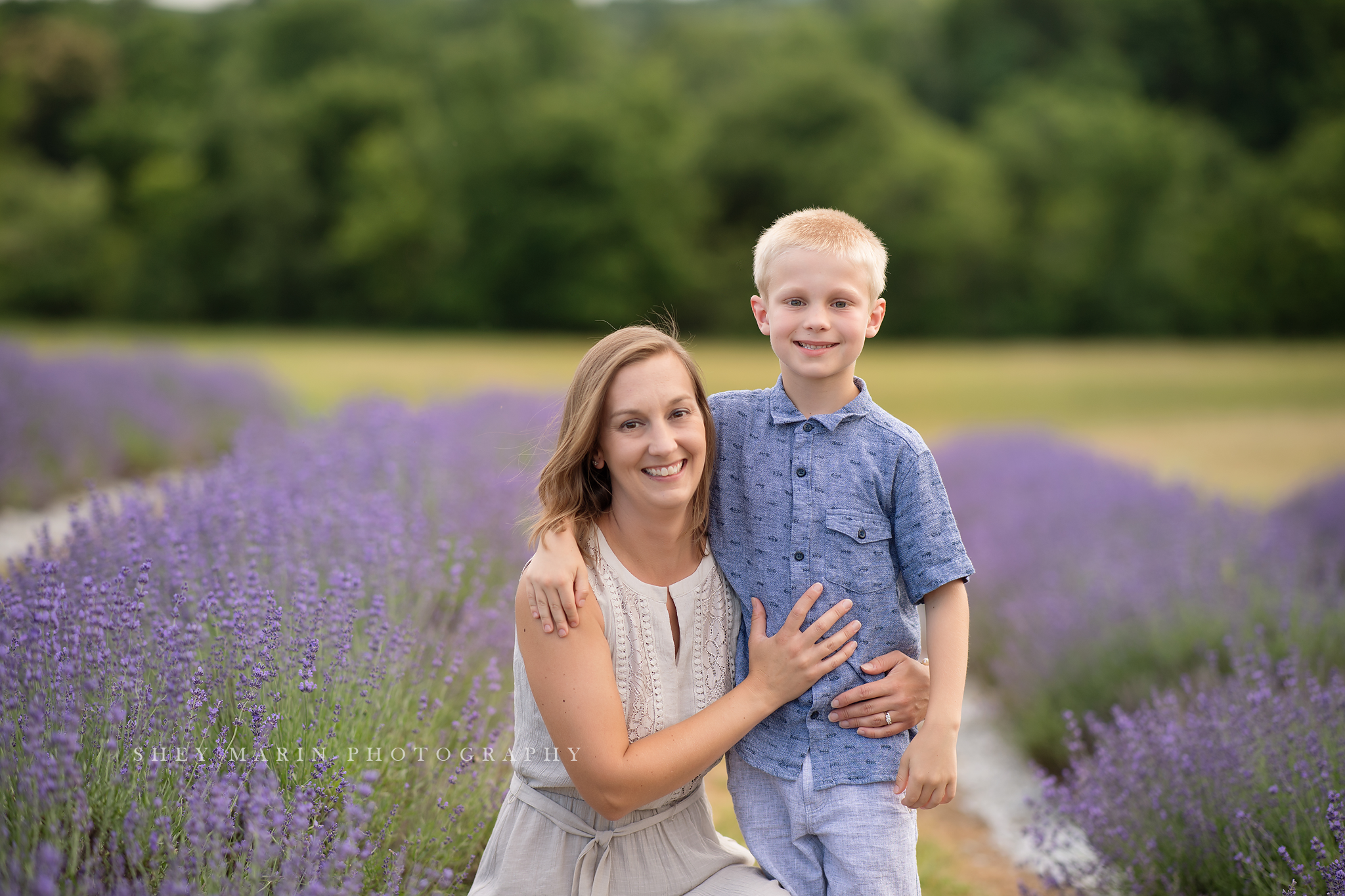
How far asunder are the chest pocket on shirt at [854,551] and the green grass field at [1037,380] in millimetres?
5819

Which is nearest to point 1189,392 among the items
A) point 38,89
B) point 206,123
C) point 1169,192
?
point 1169,192

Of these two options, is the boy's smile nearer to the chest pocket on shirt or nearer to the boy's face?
the boy's face

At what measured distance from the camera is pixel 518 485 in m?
3.91

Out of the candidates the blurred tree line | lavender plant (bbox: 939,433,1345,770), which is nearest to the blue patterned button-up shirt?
lavender plant (bbox: 939,433,1345,770)

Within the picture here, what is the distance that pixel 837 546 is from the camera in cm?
179

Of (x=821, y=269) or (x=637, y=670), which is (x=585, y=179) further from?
(x=637, y=670)

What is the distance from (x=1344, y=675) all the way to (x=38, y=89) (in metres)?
28.1

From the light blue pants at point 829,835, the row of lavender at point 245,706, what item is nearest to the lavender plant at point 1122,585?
the light blue pants at point 829,835

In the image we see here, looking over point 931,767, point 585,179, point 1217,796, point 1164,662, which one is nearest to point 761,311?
point 931,767

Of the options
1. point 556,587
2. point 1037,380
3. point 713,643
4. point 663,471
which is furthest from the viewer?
point 1037,380

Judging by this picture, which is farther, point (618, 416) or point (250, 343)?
point (250, 343)

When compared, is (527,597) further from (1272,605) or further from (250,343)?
(250,343)

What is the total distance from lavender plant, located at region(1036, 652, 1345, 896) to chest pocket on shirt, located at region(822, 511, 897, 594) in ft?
1.99

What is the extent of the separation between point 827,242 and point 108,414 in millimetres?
6616
